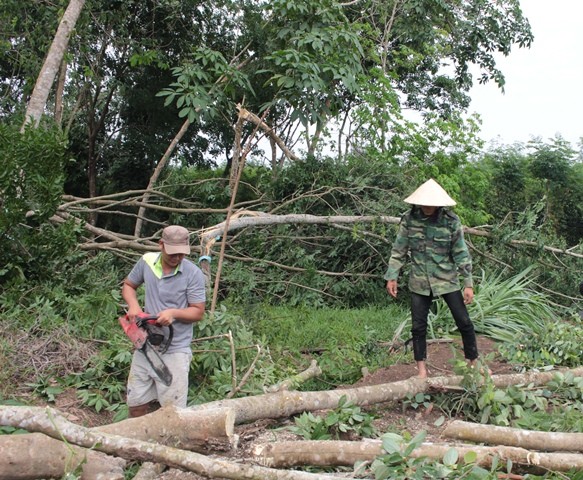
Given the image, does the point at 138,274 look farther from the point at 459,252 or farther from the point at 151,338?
the point at 459,252

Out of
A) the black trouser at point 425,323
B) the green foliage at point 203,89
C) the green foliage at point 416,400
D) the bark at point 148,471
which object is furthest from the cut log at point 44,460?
the green foliage at point 203,89

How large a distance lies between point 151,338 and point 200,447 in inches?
36.1

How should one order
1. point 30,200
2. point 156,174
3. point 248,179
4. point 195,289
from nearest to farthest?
1. point 195,289
2. point 30,200
3. point 156,174
4. point 248,179

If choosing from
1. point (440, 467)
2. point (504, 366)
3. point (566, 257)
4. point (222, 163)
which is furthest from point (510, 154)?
point (440, 467)

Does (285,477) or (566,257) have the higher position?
(566,257)

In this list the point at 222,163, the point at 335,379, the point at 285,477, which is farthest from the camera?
the point at 222,163

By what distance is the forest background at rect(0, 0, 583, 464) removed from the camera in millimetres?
5660

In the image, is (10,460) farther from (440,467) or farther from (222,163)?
(222,163)

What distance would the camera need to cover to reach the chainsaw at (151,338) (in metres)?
3.82

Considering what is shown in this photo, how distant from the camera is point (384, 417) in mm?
4570

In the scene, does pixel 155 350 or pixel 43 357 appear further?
pixel 43 357

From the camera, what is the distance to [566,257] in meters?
8.62

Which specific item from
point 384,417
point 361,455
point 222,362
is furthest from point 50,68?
point 361,455

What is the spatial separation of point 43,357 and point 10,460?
2193 millimetres
